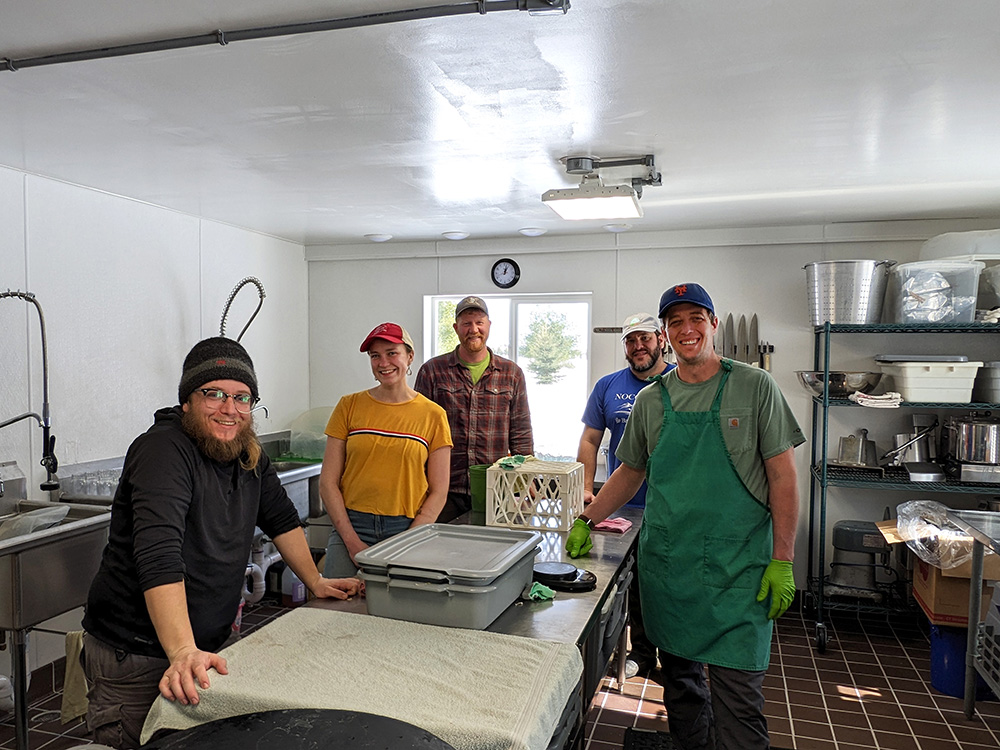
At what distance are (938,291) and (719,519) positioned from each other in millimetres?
2646

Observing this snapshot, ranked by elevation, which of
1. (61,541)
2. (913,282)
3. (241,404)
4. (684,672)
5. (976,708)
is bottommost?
(976,708)

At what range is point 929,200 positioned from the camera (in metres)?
3.88

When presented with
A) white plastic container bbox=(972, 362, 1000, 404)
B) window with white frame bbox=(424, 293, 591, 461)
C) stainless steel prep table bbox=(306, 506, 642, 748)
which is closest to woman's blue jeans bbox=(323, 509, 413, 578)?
stainless steel prep table bbox=(306, 506, 642, 748)

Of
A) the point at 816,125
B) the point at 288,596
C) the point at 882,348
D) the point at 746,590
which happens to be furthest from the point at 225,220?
the point at 882,348

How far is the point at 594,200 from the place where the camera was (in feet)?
9.96

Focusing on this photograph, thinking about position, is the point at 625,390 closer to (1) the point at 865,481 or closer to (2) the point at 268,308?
(1) the point at 865,481

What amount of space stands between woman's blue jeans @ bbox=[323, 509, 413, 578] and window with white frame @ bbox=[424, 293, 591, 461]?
9.10 ft

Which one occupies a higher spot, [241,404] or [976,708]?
[241,404]

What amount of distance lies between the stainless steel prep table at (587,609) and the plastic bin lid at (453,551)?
0.50 feet

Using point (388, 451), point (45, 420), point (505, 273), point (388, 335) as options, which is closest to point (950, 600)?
point (388, 451)

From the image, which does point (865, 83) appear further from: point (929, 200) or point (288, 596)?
point (288, 596)

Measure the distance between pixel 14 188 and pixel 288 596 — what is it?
Result: 2.72 metres

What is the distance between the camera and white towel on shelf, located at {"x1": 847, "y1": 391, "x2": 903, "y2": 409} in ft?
13.4

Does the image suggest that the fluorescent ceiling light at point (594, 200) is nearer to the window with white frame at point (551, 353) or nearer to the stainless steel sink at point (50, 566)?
the window with white frame at point (551, 353)
